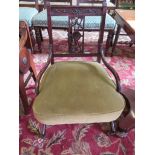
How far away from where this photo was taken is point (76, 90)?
3.91ft

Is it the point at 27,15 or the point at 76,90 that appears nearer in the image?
the point at 76,90

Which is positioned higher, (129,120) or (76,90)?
(76,90)

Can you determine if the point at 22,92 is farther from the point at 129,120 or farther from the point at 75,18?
the point at 129,120

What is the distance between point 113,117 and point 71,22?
746 millimetres

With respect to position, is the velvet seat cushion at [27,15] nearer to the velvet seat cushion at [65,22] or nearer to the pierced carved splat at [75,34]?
the velvet seat cushion at [65,22]

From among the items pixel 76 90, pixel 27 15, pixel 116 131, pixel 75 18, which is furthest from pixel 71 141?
pixel 27 15

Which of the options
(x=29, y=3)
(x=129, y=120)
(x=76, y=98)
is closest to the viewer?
(x=76, y=98)

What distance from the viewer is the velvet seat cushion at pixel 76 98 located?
3.52 feet

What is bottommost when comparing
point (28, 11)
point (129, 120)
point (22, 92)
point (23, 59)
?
point (129, 120)

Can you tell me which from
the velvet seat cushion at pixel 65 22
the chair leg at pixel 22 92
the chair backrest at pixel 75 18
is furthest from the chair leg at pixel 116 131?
the velvet seat cushion at pixel 65 22

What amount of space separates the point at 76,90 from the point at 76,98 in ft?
0.23
